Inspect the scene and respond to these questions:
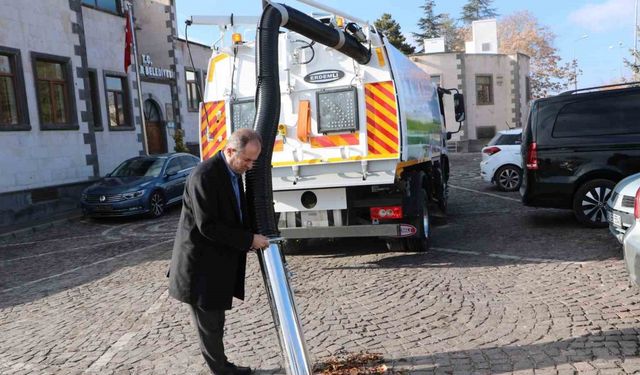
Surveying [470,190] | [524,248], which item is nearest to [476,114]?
[470,190]

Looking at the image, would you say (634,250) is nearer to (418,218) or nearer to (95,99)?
(418,218)

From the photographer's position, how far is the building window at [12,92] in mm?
14430

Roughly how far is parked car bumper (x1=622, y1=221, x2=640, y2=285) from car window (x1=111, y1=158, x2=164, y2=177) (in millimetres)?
11507

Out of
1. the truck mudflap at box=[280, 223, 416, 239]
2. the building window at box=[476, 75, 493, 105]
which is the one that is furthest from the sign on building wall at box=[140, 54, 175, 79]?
the building window at box=[476, 75, 493, 105]

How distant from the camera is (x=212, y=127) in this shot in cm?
748

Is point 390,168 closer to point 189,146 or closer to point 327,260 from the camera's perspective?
point 327,260

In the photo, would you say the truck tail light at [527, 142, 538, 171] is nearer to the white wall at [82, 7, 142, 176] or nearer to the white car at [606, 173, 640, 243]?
the white car at [606, 173, 640, 243]

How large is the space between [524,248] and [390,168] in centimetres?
248

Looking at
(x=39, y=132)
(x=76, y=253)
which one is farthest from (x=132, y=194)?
(x=39, y=132)

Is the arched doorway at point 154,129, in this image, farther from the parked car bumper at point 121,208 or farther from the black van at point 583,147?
the black van at point 583,147

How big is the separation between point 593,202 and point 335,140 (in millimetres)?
4383

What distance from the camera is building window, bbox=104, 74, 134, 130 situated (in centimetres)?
1905

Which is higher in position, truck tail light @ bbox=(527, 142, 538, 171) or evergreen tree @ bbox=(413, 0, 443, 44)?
evergreen tree @ bbox=(413, 0, 443, 44)

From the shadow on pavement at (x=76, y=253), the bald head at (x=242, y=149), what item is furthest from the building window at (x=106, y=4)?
the bald head at (x=242, y=149)
